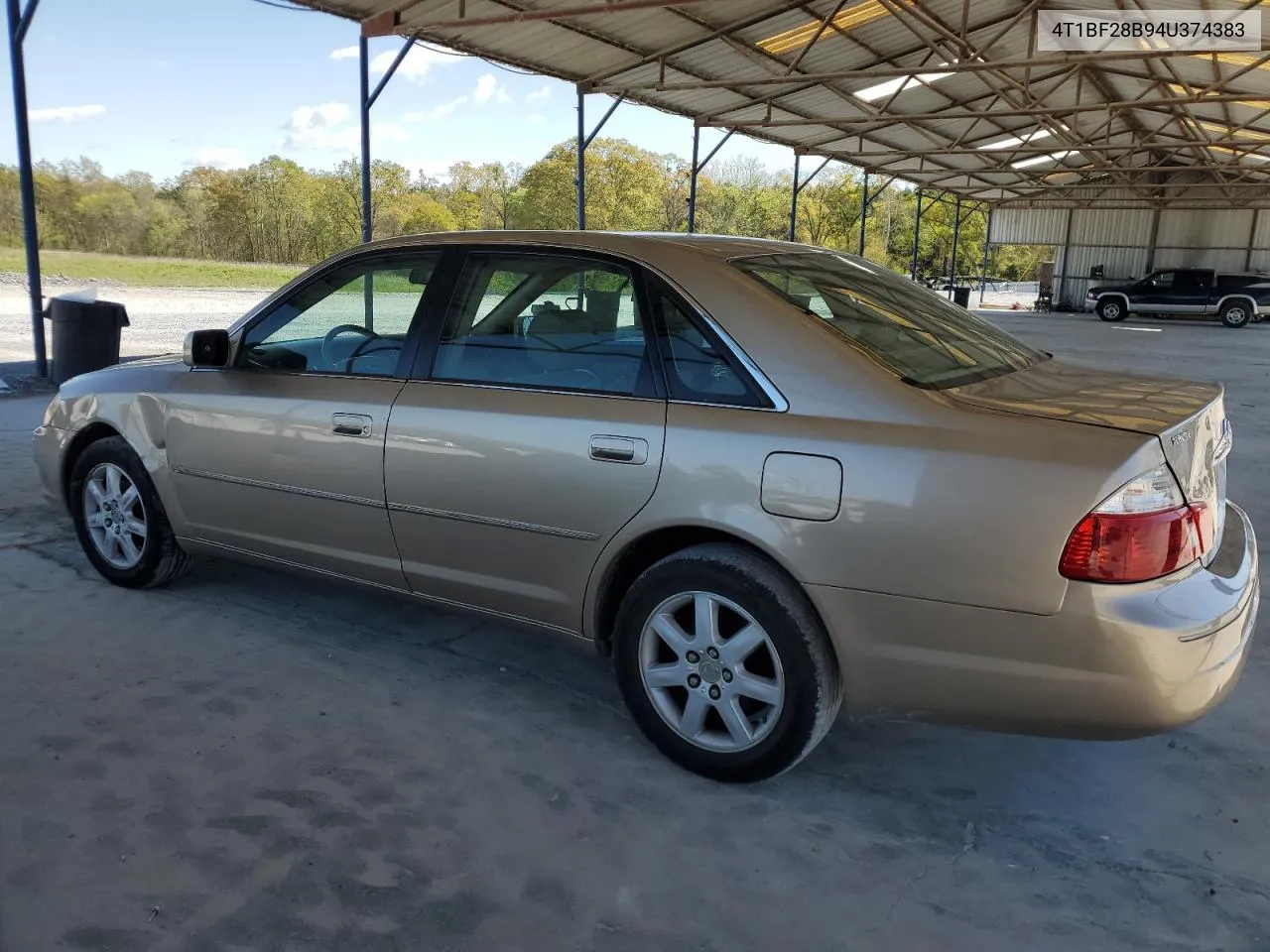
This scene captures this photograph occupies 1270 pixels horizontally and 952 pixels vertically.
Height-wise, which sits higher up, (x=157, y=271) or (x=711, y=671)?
(x=157, y=271)

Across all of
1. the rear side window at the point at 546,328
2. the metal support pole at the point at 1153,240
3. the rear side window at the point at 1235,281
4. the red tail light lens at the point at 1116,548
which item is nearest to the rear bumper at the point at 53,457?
the rear side window at the point at 546,328

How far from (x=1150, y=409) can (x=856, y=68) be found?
15.1 m

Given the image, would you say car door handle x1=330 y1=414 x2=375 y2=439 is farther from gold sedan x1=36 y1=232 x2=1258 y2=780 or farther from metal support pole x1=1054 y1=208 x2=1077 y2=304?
metal support pole x1=1054 y1=208 x2=1077 y2=304

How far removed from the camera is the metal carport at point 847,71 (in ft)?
36.1

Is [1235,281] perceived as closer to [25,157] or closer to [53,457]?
[25,157]

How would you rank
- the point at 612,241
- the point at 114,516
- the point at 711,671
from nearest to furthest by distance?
1. the point at 711,671
2. the point at 612,241
3. the point at 114,516

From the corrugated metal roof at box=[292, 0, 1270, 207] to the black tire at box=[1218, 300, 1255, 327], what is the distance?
423 cm

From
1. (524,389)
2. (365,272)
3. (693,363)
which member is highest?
(365,272)

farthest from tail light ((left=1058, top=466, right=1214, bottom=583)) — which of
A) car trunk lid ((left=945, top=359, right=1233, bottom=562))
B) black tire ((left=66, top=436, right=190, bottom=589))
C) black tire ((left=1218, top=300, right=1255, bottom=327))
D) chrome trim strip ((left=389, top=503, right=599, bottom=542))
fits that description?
black tire ((left=1218, top=300, right=1255, bottom=327))

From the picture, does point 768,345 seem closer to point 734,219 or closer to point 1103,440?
point 1103,440

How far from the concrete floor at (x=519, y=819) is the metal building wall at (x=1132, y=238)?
36.1m

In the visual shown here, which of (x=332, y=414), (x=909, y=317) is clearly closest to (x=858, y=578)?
(x=909, y=317)

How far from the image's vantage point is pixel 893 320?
9.70 ft

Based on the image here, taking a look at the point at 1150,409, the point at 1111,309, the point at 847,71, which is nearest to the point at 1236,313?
the point at 1111,309
